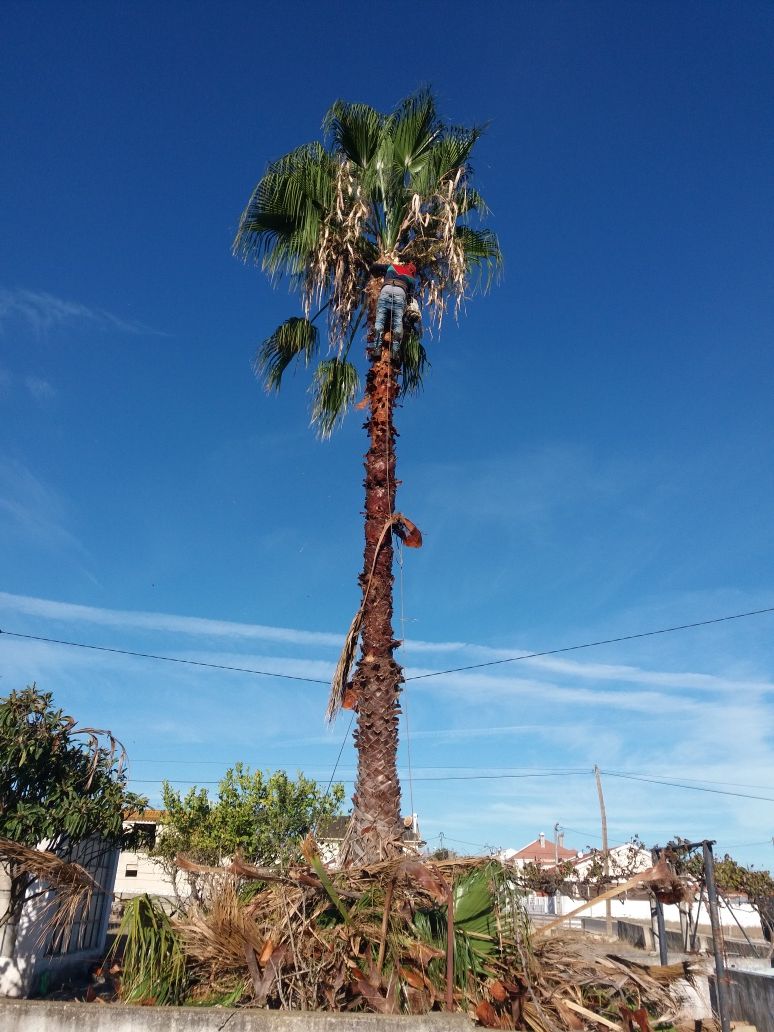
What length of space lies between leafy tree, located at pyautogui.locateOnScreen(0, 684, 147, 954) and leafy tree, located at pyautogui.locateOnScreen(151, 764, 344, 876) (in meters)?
17.5

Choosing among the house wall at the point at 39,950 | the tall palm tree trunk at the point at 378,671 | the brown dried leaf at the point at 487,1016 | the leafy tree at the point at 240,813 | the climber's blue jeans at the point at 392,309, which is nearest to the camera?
the brown dried leaf at the point at 487,1016

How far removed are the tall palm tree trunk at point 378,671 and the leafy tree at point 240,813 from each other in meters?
21.7

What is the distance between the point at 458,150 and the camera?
1072 cm

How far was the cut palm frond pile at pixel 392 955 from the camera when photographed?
5.58 meters

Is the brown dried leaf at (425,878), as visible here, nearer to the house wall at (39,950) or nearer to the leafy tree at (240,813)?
the house wall at (39,950)

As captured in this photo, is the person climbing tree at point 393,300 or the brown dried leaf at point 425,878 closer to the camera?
the brown dried leaf at point 425,878

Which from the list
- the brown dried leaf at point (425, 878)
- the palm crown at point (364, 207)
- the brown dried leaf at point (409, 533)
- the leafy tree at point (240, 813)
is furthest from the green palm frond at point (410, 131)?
the leafy tree at point (240, 813)

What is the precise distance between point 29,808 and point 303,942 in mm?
6094

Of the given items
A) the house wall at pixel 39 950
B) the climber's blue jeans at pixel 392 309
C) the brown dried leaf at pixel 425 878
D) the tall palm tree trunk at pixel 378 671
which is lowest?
the house wall at pixel 39 950

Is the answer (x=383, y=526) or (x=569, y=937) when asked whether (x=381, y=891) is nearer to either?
(x=569, y=937)

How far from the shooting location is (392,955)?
5758 mm

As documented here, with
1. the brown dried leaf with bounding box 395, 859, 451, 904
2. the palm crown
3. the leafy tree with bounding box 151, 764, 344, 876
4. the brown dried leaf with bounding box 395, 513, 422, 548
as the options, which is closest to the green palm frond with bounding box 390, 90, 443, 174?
the palm crown

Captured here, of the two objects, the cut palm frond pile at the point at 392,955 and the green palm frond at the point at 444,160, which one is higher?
the green palm frond at the point at 444,160

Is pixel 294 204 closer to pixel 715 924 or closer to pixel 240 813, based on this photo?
pixel 715 924
